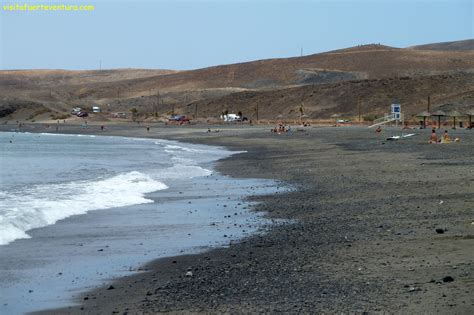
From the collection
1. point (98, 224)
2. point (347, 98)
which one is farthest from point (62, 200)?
point (347, 98)

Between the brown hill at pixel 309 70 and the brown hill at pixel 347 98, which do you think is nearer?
the brown hill at pixel 347 98

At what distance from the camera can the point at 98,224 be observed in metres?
13.7

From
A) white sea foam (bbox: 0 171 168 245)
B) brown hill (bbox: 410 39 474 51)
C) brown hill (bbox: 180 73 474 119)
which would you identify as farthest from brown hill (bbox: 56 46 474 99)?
white sea foam (bbox: 0 171 168 245)

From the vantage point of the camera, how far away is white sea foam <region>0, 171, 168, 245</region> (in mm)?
13352

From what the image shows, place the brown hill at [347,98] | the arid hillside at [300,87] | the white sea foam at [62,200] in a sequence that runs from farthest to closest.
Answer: the arid hillside at [300,87]
the brown hill at [347,98]
the white sea foam at [62,200]

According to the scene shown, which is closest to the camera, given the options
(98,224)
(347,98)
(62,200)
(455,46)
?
(98,224)

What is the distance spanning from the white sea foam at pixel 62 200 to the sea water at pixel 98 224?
2 cm

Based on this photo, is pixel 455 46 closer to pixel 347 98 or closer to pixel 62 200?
pixel 347 98

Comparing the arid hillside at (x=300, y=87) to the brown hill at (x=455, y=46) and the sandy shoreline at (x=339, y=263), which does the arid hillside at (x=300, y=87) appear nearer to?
the brown hill at (x=455, y=46)

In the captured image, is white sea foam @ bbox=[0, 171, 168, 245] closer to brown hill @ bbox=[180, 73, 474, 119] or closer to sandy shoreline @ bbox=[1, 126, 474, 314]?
sandy shoreline @ bbox=[1, 126, 474, 314]

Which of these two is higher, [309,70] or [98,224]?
[309,70]

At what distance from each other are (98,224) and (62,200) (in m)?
3.58

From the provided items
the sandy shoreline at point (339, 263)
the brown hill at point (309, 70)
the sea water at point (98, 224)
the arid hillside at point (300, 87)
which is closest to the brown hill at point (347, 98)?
the arid hillside at point (300, 87)

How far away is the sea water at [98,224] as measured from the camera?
8.92 meters
